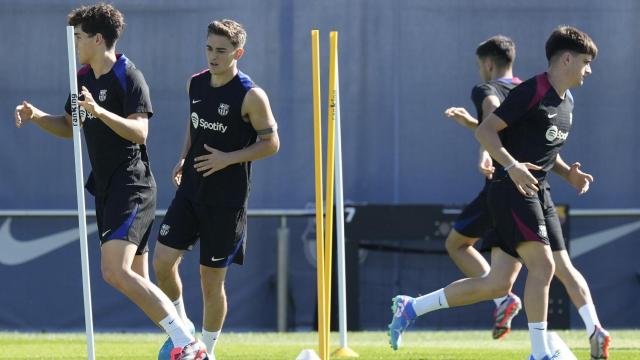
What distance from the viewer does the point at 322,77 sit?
1346 cm

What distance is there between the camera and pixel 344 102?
13672 mm

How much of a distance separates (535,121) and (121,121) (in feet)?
7.20

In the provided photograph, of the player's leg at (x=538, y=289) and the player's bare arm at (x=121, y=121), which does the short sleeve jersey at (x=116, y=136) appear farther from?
the player's leg at (x=538, y=289)

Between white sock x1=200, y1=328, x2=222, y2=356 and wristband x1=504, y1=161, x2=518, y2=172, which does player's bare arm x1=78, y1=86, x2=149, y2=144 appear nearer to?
white sock x1=200, y1=328, x2=222, y2=356

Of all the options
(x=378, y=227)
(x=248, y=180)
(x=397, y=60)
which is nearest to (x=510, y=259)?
(x=248, y=180)

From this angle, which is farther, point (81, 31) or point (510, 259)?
point (510, 259)

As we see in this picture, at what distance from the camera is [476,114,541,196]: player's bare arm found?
6605mm

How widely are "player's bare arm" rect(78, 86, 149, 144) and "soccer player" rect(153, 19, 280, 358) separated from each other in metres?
0.37

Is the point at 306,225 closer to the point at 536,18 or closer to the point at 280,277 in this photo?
the point at 280,277

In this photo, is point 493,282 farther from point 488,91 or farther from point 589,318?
point 488,91

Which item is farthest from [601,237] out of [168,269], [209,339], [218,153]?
[218,153]

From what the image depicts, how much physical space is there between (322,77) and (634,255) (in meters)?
3.80

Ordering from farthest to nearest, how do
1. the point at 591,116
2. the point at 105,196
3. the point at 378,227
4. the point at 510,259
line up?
the point at 591,116, the point at 378,227, the point at 510,259, the point at 105,196

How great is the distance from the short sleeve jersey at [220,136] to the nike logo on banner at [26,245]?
6.59 metres
